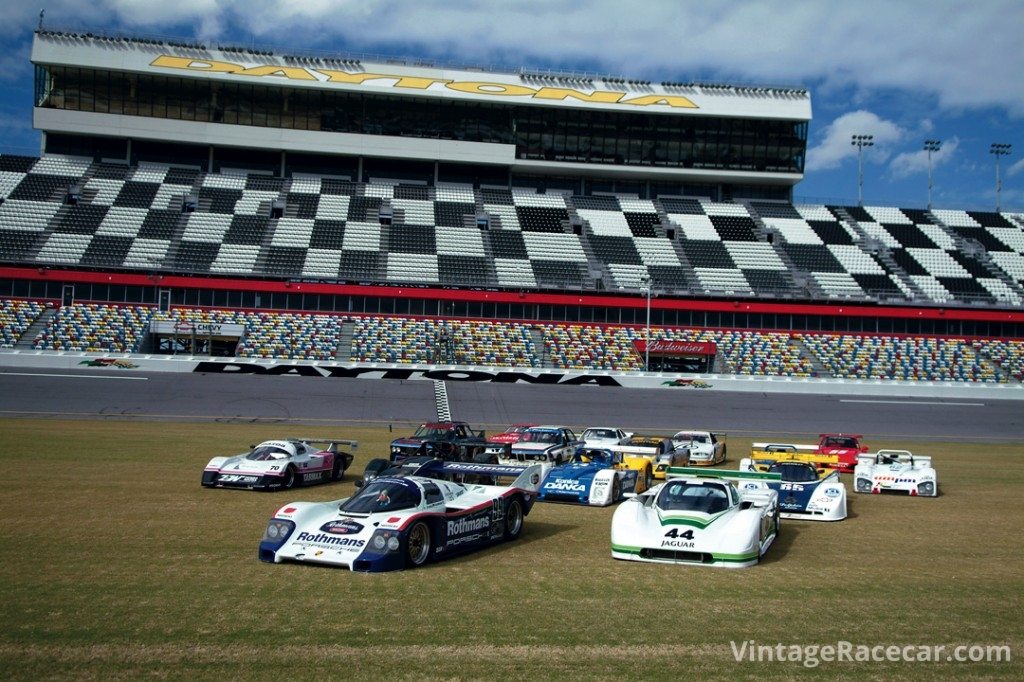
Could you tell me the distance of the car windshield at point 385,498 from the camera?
1064 centimetres

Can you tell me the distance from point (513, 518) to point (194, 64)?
203ft

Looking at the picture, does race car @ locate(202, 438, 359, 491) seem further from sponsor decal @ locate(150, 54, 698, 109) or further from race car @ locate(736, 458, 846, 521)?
sponsor decal @ locate(150, 54, 698, 109)

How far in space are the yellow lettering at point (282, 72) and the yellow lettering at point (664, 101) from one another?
2466cm

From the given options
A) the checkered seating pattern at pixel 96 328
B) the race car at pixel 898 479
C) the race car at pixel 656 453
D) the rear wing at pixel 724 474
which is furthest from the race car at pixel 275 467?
the checkered seating pattern at pixel 96 328

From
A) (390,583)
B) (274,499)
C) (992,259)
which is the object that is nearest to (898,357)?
(992,259)

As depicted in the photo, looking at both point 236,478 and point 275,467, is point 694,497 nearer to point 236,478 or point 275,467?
point 275,467

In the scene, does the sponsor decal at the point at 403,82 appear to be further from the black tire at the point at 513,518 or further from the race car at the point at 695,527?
the race car at the point at 695,527

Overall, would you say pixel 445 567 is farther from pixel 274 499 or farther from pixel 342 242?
pixel 342 242

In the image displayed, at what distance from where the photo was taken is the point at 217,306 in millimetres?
52906

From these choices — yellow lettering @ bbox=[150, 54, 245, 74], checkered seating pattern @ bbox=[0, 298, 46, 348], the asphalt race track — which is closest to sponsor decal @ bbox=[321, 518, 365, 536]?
the asphalt race track

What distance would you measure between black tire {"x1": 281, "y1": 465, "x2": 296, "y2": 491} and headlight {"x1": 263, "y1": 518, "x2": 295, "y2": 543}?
285 inches

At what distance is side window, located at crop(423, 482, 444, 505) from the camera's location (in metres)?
11.0

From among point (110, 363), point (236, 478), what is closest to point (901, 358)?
point (110, 363)

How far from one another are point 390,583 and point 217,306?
47.2 metres
